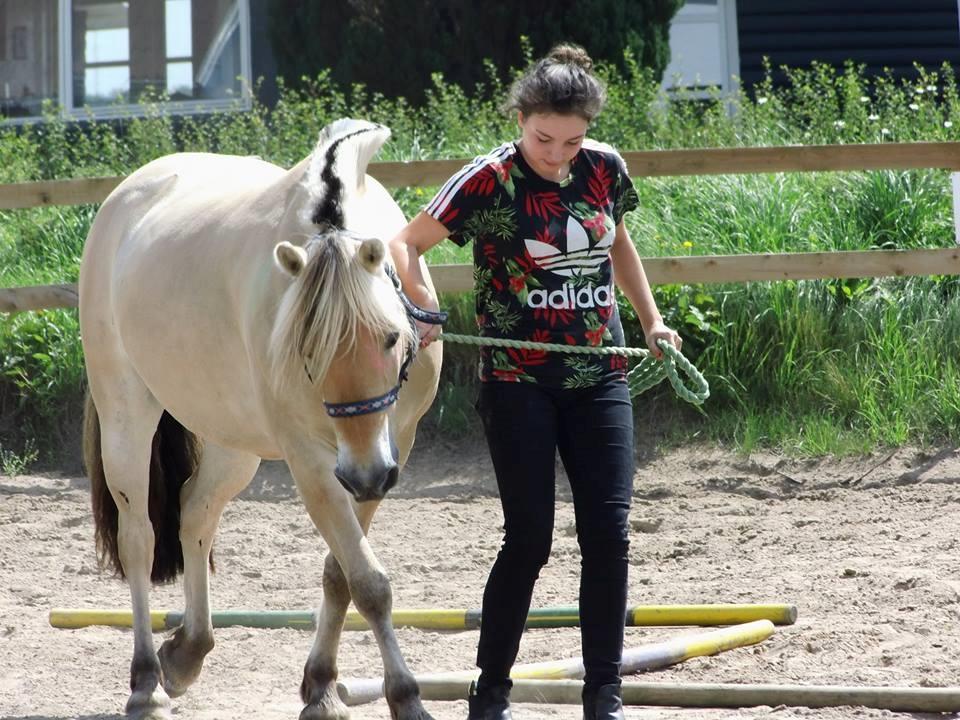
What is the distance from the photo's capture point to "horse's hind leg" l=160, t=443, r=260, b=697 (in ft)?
13.9

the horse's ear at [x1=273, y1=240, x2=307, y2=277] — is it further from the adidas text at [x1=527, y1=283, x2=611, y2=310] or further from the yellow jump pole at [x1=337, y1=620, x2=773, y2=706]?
the yellow jump pole at [x1=337, y1=620, x2=773, y2=706]

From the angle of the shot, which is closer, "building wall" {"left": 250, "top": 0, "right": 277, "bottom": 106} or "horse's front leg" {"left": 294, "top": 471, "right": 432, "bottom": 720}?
"horse's front leg" {"left": 294, "top": 471, "right": 432, "bottom": 720}

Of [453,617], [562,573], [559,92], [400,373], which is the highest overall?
[559,92]

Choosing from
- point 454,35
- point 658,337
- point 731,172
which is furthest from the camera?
point 454,35

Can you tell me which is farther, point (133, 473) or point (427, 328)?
point (133, 473)

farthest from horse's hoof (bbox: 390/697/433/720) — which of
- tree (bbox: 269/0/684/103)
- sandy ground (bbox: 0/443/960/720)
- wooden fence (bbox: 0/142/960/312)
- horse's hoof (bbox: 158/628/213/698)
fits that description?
tree (bbox: 269/0/684/103)

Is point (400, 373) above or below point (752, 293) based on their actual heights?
above

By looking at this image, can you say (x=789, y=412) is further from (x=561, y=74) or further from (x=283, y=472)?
(x=561, y=74)

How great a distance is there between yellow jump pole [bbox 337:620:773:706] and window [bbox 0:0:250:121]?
10117 mm

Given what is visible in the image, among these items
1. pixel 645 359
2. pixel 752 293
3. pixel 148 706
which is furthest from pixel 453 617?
pixel 752 293

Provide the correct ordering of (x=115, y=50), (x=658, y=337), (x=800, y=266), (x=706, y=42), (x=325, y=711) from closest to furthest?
(x=658, y=337) → (x=325, y=711) → (x=800, y=266) → (x=115, y=50) → (x=706, y=42)

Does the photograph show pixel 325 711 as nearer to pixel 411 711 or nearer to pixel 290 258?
pixel 411 711

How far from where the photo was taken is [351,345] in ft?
9.84

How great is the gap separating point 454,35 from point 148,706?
8419mm
